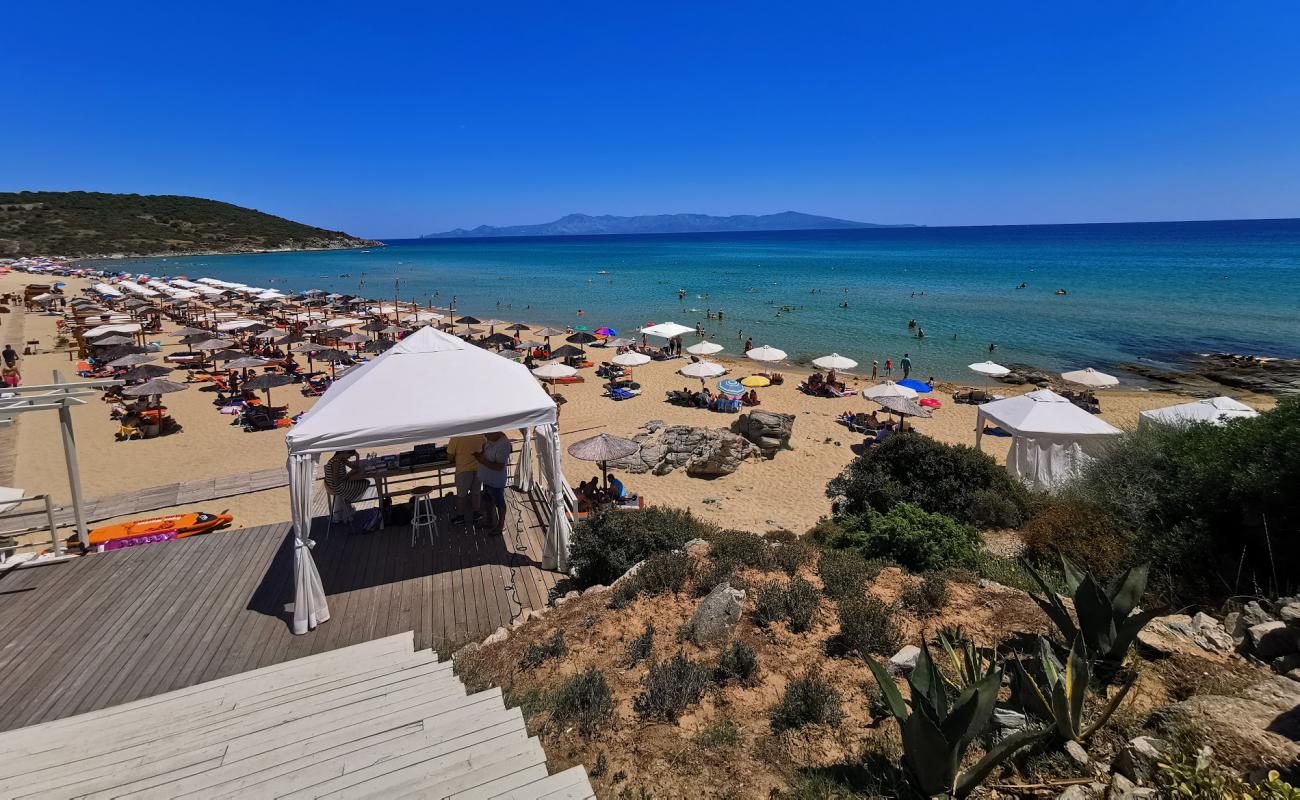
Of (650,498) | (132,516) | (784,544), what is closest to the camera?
(784,544)

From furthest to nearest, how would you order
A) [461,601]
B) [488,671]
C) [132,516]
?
[132,516] → [461,601] → [488,671]

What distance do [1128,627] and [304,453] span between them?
727cm

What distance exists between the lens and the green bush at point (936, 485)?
9.07m

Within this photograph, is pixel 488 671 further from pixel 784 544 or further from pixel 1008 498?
pixel 1008 498

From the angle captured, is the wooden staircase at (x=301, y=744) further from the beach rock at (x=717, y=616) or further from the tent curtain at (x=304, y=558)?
the beach rock at (x=717, y=616)

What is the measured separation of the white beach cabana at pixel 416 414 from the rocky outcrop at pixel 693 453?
245 inches

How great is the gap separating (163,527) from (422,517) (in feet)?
14.3

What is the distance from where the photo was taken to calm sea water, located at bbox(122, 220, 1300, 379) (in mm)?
30828

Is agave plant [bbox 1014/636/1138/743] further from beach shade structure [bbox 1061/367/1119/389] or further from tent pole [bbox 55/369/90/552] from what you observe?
beach shade structure [bbox 1061/367/1119/389]

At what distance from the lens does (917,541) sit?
22.5 ft

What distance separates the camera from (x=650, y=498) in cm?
1227

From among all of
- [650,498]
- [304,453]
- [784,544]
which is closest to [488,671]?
[304,453]

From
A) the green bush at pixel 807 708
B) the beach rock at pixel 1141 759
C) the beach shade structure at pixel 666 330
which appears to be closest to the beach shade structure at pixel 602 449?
the green bush at pixel 807 708

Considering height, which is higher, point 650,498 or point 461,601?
point 461,601
